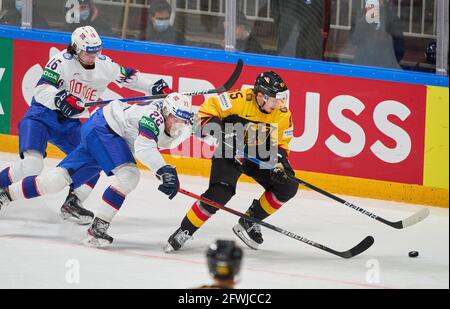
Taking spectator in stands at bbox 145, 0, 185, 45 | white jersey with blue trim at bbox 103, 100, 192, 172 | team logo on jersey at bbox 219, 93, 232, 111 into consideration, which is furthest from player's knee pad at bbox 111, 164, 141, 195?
spectator in stands at bbox 145, 0, 185, 45

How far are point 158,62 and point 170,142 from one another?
226 cm

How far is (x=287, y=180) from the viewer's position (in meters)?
7.20

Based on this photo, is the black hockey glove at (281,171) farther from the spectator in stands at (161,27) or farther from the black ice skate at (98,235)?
the spectator in stands at (161,27)

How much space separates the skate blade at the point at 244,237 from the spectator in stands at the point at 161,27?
2.21m

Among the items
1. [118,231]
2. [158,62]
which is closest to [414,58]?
[158,62]

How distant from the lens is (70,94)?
745 centimetres

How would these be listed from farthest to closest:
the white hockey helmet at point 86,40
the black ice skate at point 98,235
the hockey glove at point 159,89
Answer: the hockey glove at point 159,89
the white hockey helmet at point 86,40
the black ice skate at point 98,235

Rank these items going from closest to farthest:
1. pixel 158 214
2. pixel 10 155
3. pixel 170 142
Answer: pixel 170 142 → pixel 158 214 → pixel 10 155

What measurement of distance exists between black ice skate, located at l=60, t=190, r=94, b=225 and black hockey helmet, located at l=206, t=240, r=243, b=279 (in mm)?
3766

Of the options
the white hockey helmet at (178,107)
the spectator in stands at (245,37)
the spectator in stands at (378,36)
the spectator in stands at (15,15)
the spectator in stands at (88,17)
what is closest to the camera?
the white hockey helmet at (178,107)

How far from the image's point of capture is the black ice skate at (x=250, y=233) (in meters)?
7.41

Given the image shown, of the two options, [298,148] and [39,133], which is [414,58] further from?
[39,133]

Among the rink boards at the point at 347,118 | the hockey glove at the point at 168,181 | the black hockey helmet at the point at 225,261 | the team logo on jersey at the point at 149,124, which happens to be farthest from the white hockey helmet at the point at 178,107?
the black hockey helmet at the point at 225,261

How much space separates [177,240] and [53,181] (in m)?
0.81
